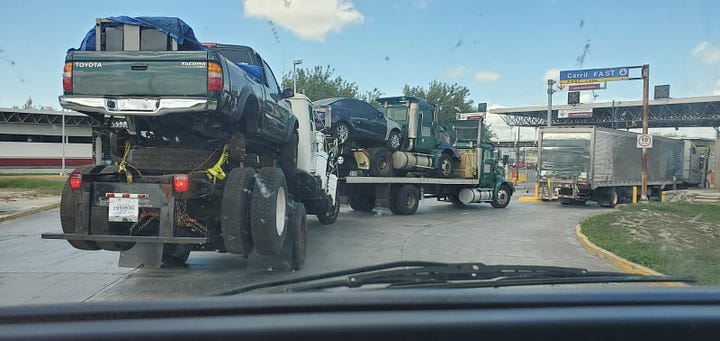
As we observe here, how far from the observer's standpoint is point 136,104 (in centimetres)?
607

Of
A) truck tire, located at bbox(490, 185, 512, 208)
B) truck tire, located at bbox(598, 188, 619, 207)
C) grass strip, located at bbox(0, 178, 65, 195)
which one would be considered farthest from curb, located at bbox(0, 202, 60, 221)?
truck tire, located at bbox(598, 188, 619, 207)

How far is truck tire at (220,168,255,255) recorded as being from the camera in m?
6.22

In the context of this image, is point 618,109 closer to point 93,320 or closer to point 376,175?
point 376,175

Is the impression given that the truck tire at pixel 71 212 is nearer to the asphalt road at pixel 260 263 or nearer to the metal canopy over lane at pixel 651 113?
the asphalt road at pixel 260 263

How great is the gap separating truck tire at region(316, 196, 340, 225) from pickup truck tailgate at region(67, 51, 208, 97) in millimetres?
5620

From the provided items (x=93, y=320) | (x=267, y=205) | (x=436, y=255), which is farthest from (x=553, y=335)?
(x=436, y=255)

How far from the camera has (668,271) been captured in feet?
25.0

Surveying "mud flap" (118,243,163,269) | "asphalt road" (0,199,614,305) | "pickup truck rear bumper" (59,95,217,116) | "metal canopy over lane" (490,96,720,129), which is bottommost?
"asphalt road" (0,199,614,305)

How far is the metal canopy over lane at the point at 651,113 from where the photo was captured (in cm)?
4444

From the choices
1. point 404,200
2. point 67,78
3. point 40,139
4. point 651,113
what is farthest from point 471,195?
point 40,139

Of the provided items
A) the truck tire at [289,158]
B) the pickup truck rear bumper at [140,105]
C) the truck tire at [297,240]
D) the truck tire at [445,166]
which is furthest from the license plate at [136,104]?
the truck tire at [445,166]

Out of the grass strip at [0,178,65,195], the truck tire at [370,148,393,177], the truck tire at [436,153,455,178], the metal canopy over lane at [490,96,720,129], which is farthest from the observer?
the metal canopy over lane at [490,96,720,129]

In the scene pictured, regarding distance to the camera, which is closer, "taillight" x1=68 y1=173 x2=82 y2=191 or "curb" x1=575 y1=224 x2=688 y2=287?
"taillight" x1=68 y1=173 x2=82 y2=191

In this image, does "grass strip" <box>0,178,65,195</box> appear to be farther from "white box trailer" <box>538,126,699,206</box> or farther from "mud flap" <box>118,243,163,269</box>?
"white box trailer" <box>538,126,699,206</box>
